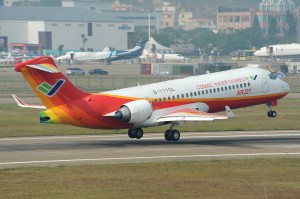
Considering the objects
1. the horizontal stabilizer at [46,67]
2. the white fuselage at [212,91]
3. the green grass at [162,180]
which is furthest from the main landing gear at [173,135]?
the green grass at [162,180]

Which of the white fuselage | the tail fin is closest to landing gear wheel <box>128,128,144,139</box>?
the white fuselage

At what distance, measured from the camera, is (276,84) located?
70.1 m

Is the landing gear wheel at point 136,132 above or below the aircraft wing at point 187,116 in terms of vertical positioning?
below

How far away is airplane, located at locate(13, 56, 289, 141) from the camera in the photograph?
58.5 metres

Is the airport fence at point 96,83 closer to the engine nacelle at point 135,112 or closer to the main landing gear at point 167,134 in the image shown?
the main landing gear at point 167,134

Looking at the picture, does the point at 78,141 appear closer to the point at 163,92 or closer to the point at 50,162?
the point at 163,92

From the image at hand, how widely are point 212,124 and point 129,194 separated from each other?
35.0m

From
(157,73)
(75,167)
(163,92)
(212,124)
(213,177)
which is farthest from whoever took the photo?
(157,73)

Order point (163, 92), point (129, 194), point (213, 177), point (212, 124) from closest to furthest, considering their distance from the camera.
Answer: point (129, 194) → point (213, 177) → point (163, 92) → point (212, 124)

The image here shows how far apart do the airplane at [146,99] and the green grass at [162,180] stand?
8.54m

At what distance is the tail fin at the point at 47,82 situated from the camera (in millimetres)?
57594

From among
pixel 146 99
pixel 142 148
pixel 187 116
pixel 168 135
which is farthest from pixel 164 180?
pixel 168 135

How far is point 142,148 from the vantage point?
5953 centimetres

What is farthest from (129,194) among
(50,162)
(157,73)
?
(157,73)
